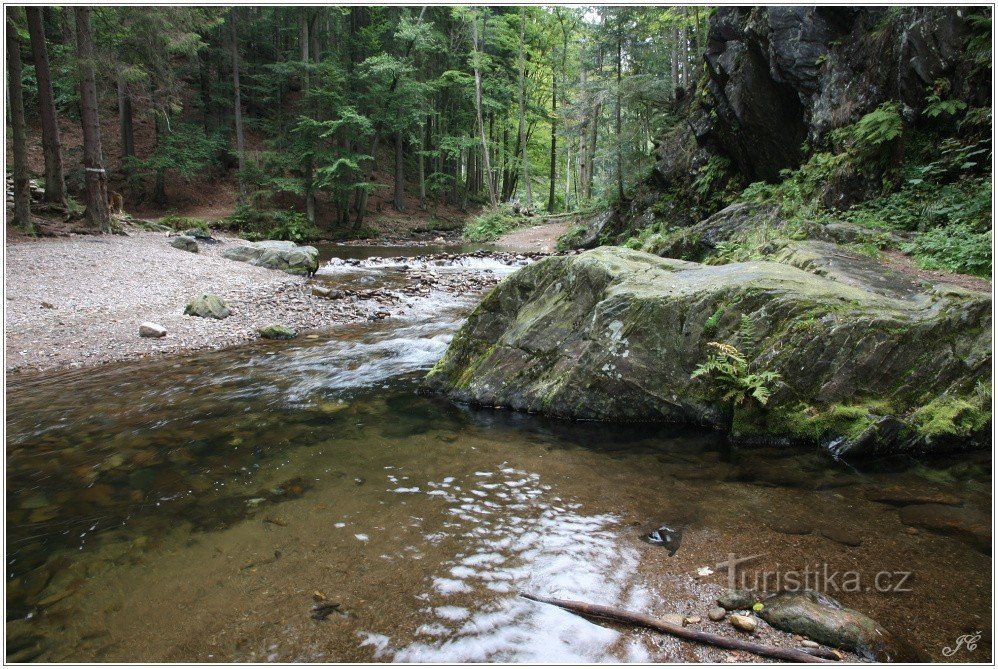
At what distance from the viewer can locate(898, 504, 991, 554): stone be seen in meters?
3.20

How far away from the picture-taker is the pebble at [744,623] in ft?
8.42

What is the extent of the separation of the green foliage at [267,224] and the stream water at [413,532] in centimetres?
2077

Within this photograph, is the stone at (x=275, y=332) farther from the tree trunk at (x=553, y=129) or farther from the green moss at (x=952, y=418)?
the tree trunk at (x=553, y=129)

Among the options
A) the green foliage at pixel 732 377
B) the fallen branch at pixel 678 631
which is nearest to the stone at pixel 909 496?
the green foliage at pixel 732 377

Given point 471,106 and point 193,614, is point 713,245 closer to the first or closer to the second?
point 193,614

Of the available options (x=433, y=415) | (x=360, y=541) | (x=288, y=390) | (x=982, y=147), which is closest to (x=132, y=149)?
(x=288, y=390)

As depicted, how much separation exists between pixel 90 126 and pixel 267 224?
10194mm

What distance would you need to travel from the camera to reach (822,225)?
9500mm

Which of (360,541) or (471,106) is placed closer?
(360,541)

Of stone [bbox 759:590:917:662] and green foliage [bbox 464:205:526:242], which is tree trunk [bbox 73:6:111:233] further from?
stone [bbox 759:590:917:662]

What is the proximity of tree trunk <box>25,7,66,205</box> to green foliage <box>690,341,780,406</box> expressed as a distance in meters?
20.0

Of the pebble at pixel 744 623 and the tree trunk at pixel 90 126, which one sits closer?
the pebble at pixel 744 623

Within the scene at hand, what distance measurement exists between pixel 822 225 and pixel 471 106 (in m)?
33.1

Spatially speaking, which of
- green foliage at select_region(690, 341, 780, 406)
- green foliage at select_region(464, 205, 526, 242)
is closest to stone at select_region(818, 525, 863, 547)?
green foliage at select_region(690, 341, 780, 406)
